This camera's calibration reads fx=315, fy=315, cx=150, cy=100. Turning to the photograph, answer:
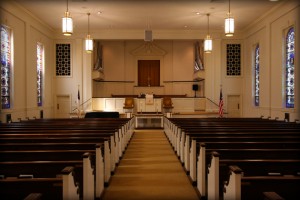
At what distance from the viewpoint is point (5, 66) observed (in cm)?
1105

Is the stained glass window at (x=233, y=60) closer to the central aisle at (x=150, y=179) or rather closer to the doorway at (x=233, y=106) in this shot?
the doorway at (x=233, y=106)

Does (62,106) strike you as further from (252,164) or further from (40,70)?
(252,164)

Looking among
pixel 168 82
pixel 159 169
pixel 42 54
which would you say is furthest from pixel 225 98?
pixel 159 169

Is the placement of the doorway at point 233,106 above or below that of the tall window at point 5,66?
below

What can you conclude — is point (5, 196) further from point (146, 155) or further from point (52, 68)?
point (52, 68)

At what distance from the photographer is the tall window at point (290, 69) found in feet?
36.7

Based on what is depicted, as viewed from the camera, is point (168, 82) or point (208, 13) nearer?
point (208, 13)

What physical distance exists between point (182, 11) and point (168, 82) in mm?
7441

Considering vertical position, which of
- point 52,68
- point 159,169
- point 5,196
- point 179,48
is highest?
point 179,48

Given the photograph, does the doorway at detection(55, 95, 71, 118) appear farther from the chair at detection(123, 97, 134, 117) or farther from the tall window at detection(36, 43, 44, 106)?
the chair at detection(123, 97, 134, 117)

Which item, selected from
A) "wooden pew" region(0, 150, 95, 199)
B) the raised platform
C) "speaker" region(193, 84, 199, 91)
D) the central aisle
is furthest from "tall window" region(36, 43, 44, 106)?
"wooden pew" region(0, 150, 95, 199)

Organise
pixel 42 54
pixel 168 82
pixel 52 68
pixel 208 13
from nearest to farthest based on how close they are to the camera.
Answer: pixel 208 13, pixel 42 54, pixel 52 68, pixel 168 82

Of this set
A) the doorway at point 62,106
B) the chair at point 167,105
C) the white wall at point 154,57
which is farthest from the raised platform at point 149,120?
the doorway at point 62,106

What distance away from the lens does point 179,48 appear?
64.9 feet
